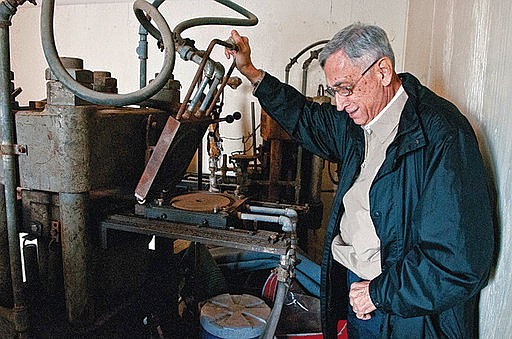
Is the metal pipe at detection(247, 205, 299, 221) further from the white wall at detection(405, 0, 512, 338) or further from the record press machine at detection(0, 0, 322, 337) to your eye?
the white wall at detection(405, 0, 512, 338)

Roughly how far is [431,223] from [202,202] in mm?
809

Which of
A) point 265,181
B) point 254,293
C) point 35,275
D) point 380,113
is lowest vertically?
point 254,293

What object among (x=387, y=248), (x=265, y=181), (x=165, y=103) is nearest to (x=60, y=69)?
(x=165, y=103)

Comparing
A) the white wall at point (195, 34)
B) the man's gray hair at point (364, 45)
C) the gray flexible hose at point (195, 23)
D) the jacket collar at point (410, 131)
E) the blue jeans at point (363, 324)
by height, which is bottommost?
the blue jeans at point (363, 324)

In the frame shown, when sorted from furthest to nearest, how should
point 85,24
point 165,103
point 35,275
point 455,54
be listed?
point 85,24 < point 165,103 < point 35,275 < point 455,54

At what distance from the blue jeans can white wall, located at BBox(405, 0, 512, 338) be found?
0.26 metres

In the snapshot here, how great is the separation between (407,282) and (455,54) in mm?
757

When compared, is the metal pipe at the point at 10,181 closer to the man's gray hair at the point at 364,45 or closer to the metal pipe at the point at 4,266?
the metal pipe at the point at 4,266

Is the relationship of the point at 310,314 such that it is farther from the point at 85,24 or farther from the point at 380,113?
the point at 85,24

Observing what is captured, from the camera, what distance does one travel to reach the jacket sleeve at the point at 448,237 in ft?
2.90

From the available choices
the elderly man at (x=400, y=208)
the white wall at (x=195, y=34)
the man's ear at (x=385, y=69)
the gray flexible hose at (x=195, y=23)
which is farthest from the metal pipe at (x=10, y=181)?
the white wall at (x=195, y=34)

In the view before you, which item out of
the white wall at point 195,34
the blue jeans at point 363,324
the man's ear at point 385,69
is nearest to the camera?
the man's ear at point 385,69

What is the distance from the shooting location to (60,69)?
3.81 feet

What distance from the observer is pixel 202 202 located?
151cm
